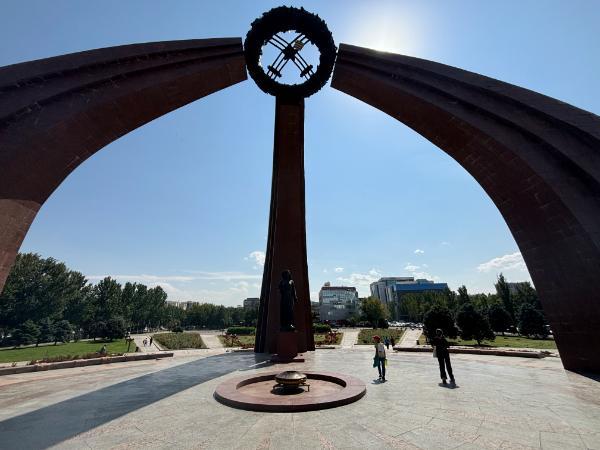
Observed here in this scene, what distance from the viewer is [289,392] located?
7625 mm

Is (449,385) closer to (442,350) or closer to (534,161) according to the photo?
(442,350)

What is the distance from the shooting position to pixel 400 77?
38.8 ft

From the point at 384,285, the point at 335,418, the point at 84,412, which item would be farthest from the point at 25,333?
the point at 384,285

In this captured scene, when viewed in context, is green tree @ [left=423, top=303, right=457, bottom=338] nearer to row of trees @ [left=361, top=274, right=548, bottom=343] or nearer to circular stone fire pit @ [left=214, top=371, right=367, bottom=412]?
row of trees @ [left=361, top=274, right=548, bottom=343]

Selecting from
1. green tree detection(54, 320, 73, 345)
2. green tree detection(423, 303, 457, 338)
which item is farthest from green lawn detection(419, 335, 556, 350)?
green tree detection(54, 320, 73, 345)

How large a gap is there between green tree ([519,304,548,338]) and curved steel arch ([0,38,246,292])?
44.9m

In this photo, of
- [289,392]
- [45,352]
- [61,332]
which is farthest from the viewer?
[61,332]

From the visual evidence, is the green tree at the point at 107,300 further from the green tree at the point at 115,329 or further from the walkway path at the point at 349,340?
the walkway path at the point at 349,340

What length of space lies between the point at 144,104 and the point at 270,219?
1038 centimetres

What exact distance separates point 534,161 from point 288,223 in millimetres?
11440

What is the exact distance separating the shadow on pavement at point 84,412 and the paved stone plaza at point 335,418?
0.08 feet

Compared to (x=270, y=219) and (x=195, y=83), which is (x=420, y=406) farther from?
(x=270, y=219)

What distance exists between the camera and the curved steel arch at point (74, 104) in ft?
26.7

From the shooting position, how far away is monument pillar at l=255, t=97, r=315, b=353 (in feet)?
55.5
